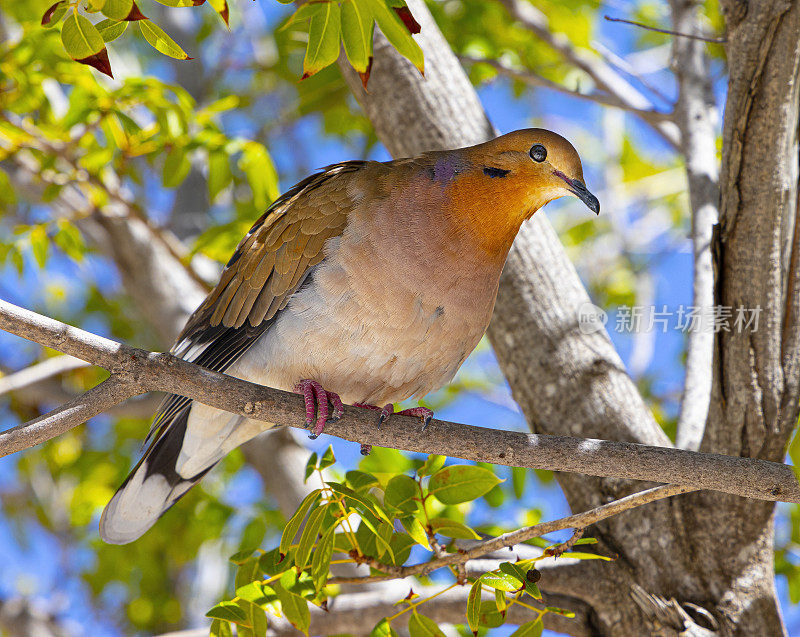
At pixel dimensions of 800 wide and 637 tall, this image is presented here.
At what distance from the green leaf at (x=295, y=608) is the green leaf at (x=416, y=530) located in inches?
11.8

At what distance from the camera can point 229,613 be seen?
189 cm

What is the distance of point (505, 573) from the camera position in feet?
5.81

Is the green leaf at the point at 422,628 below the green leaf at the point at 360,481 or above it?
below

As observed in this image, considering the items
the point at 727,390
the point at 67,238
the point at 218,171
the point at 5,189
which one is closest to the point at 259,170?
the point at 218,171

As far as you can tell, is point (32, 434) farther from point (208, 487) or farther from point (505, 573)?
point (208, 487)

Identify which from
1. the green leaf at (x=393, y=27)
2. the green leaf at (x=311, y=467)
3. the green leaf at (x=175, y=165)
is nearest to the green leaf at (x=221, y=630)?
the green leaf at (x=311, y=467)

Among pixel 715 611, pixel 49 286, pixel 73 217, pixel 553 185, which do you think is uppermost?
pixel 49 286

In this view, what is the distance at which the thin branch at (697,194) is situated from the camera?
104 inches

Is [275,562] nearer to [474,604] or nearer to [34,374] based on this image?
[474,604]

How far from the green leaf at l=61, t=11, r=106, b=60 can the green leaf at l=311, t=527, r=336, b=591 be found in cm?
115

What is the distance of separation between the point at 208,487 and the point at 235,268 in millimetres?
2175

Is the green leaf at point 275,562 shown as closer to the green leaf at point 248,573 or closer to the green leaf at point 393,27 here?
the green leaf at point 248,573

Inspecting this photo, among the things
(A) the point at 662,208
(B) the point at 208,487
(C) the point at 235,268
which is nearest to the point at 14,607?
(B) the point at 208,487
